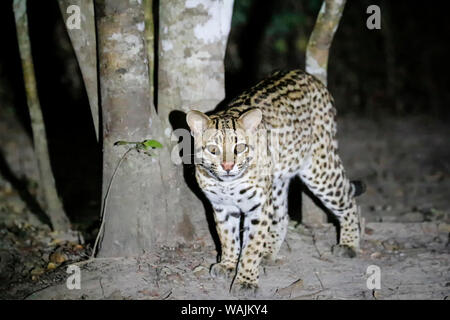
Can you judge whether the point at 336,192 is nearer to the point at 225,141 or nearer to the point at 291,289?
the point at 291,289

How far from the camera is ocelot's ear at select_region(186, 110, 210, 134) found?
4.44 meters

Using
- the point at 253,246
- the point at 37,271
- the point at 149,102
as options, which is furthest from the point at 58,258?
the point at 253,246

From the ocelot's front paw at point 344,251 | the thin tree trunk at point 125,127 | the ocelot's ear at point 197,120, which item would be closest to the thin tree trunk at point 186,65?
the thin tree trunk at point 125,127

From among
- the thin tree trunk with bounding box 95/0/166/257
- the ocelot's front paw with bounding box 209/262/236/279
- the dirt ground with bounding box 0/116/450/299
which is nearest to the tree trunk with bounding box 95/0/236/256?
the thin tree trunk with bounding box 95/0/166/257

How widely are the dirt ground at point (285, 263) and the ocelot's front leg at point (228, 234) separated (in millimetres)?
176

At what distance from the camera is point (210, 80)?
514 centimetres

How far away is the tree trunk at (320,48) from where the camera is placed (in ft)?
Result: 19.1

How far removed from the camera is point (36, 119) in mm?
6035

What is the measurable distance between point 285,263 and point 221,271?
71cm

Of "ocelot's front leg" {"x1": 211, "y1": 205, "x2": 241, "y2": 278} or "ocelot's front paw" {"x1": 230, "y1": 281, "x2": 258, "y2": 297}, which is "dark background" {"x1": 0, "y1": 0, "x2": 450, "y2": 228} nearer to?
"ocelot's front leg" {"x1": 211, "y1": 205, "x2": 241, "y2": 278}

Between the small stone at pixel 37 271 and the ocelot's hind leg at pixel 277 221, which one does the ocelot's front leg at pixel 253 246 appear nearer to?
the ocelot's hind leg at pixel 277 221
